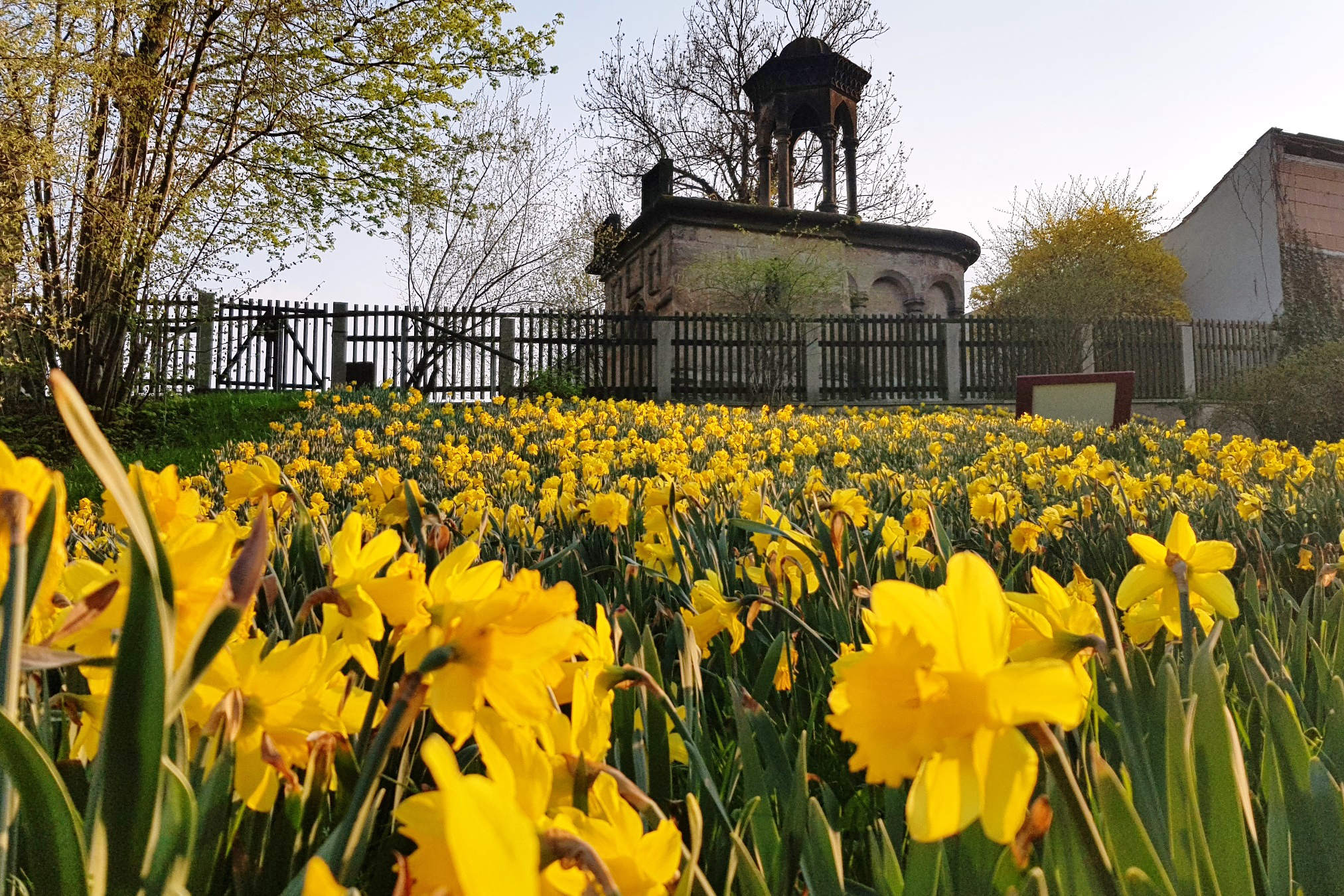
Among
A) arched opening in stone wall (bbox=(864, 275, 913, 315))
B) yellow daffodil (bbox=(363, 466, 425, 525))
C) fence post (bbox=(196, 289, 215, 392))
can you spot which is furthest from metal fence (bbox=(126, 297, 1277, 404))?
yellow daffodil (bbox=(363, 466, 425, 525))

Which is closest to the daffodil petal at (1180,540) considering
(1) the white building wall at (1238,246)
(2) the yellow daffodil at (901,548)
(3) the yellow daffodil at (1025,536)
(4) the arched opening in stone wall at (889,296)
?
(2) the yellow daffodil at (901,548)

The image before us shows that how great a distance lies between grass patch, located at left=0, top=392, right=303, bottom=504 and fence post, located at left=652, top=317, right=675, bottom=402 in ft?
19.1

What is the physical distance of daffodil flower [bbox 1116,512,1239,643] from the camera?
83cm

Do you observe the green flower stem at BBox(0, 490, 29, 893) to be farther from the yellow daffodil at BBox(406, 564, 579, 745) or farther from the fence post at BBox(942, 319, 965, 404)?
the fence post at BBox(942, 319, 965, 404)

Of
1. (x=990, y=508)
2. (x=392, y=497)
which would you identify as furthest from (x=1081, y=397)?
(x=392, y=497)

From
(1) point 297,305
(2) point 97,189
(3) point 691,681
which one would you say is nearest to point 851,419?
(3) point 691,681

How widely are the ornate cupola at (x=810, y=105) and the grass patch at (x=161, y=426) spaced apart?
11743 millimetres

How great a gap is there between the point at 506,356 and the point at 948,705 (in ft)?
45.0

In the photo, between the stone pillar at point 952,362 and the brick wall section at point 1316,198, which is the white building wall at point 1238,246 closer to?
the brick wall section at point 1316,198

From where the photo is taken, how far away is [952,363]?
15.0 m

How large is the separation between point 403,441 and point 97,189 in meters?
7.02

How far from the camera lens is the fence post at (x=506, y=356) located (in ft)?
44.9

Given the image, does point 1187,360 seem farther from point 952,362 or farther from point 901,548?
point 901,548

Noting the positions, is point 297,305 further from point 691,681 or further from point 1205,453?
point 691,681
